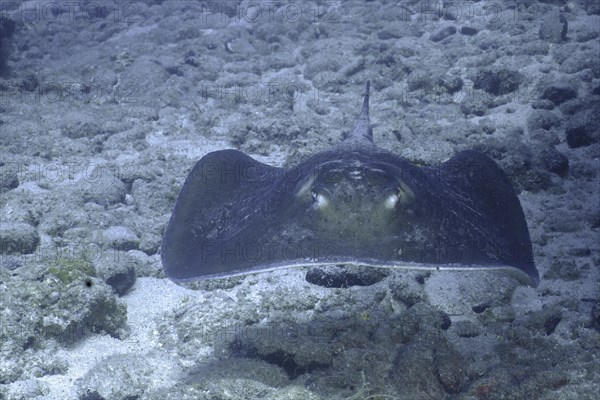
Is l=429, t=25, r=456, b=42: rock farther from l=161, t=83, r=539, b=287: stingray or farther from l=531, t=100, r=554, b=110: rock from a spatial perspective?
l=161, t=83, r=539, b=287: stingray

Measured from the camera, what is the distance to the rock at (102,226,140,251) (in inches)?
203

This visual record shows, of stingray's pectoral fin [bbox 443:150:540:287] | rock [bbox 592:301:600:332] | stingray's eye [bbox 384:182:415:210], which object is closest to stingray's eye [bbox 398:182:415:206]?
stingray's eye [bbox 384:182:415:210]

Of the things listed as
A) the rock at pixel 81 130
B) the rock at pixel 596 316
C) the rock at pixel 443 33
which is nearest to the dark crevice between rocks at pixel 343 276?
the rock at pixel 596 316

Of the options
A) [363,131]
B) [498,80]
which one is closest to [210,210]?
[363,131]

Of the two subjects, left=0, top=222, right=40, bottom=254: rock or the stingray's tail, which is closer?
left=0, top=222, right=40, bottom=254: rock

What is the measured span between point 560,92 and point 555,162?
77.9 inches

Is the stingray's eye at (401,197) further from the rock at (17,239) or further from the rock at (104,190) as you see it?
the rock at (104,190)

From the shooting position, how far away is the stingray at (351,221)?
2.96 meters

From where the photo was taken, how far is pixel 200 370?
3.72 m

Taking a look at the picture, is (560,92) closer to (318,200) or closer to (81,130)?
(318,200)

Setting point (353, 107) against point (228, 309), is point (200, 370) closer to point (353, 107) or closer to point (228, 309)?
point (228, 309)

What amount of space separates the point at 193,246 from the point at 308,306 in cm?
133

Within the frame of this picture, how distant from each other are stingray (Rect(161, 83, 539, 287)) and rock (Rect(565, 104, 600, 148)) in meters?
2.39

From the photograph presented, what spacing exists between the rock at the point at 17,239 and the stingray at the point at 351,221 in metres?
1.88
